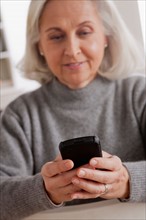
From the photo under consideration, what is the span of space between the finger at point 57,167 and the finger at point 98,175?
0.07 feet

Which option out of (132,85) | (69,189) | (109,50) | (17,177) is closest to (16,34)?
(109,50)

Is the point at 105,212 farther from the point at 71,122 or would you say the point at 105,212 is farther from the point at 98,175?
the point at 71,122

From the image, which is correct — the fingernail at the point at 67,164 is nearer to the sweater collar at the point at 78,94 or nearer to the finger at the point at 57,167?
the finger at the point at 57,167

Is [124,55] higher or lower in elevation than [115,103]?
higher

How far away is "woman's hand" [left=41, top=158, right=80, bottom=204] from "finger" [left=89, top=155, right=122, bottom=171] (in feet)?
0.13

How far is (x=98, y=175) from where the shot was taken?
569 mm

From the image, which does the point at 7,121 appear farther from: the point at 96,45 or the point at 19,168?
the point at 96,45

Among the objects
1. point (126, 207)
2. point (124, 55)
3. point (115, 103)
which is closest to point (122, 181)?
point (126, 207)

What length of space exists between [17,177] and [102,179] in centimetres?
25

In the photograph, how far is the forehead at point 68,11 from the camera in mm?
827

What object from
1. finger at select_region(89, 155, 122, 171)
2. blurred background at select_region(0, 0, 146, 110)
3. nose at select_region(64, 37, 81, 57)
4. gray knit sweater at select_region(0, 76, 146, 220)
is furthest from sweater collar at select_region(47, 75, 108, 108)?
finger at select_region(89, 155, 122, 171)

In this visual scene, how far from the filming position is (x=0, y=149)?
0.85m

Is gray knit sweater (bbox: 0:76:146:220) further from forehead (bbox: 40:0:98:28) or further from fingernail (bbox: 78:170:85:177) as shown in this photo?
fingernail (bbox: 78:170:85:177)

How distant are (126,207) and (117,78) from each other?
0.43m
